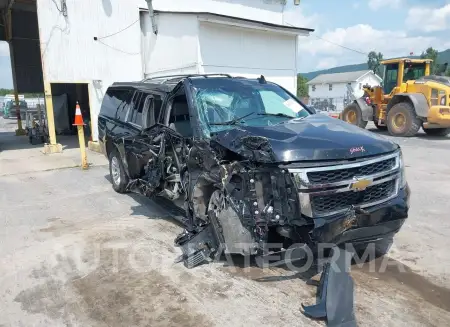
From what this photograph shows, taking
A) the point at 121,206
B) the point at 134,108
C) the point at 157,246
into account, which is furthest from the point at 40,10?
the point at 157,246

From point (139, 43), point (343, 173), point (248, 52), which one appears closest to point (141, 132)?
point (343, 173)

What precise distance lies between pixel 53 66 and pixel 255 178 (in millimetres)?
11137

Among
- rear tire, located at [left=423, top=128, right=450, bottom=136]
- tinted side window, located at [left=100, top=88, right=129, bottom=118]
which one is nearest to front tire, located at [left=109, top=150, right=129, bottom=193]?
tinted side window, located at [left=100, top=88, right=129, bottom=118]

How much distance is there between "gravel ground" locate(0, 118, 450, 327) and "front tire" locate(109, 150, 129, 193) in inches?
Result: 33.7

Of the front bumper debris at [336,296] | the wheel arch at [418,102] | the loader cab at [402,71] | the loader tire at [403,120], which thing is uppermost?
the loader cab at [402,71]

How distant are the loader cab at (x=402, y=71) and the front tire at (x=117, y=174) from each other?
1194 centimetres

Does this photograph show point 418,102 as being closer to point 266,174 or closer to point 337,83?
point 266,174

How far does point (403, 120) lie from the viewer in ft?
45.8

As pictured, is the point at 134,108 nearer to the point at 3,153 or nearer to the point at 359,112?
the point at 3,153

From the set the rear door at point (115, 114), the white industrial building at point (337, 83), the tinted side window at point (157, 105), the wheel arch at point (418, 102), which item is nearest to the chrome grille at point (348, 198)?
the tinted side window at point (157, 105)

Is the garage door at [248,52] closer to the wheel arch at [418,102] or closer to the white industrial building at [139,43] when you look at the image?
the white industrial building at [139,43]

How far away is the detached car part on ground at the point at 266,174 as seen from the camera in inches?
130

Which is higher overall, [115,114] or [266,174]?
[115,114]

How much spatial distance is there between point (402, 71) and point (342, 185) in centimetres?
1318
